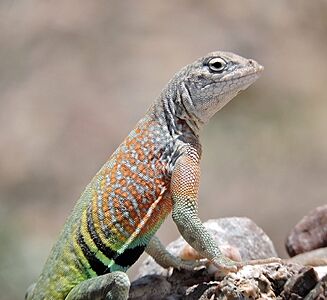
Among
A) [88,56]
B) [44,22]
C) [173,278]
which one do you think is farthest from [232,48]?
[173,278]

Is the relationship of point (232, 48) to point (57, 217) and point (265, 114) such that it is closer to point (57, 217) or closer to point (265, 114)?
point (265, 114)

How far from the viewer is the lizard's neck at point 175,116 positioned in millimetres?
4086

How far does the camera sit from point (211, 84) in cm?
407

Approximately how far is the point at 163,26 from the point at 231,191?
2710 millimetres

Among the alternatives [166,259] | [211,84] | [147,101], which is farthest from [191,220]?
[147,101]

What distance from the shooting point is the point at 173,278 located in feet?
13.2

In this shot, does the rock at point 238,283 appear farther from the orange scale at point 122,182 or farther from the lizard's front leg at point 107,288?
the orange scale at point 122,182

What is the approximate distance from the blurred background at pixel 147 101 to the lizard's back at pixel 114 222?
187 inches

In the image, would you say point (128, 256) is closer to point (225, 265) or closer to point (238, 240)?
point (225, 265)

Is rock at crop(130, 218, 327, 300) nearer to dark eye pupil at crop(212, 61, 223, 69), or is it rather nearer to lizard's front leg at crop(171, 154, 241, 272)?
lizard's front leg at crop(171, 154, 241, 272)

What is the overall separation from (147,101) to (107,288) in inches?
252

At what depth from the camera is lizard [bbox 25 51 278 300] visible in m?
3.77

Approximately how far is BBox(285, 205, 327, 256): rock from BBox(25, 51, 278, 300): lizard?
112 centimetres

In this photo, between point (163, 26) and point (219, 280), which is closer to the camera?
point (219, 280)
